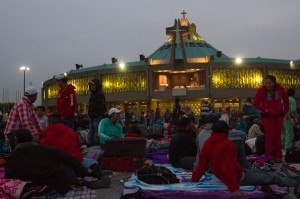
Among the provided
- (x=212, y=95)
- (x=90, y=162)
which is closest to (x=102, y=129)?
(x=90, y=162)

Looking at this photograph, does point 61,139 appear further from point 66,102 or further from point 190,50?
point 190,50

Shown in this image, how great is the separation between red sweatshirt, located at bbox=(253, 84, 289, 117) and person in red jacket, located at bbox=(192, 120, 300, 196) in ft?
9.32

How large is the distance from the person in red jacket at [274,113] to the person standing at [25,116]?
4.57 metres

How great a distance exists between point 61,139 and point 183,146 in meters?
2.35

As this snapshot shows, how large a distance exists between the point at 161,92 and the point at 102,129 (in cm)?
3548

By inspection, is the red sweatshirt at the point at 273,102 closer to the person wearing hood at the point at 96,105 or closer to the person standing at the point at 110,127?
the person standing at the point at 110,127

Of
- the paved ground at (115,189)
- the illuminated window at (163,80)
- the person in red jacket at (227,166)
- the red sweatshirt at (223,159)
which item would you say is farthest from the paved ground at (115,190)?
the illuminated window at (163,80)

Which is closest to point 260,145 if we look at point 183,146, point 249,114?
point 183,146

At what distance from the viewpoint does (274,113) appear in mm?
8125

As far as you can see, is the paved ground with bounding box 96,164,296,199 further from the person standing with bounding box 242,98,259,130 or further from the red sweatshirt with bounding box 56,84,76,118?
the person standing with bounding box 242,98,259,130

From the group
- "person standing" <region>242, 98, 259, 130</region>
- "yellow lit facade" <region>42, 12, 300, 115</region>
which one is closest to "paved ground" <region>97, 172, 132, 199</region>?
"person standing" <region>242, 98, 259, 130</region>

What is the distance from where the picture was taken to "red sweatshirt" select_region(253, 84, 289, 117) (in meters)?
8.12

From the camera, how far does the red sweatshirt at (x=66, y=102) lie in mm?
9078

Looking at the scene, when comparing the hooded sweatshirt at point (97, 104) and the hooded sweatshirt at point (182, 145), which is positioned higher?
the hooded sweatshirt at point (97, 104)
